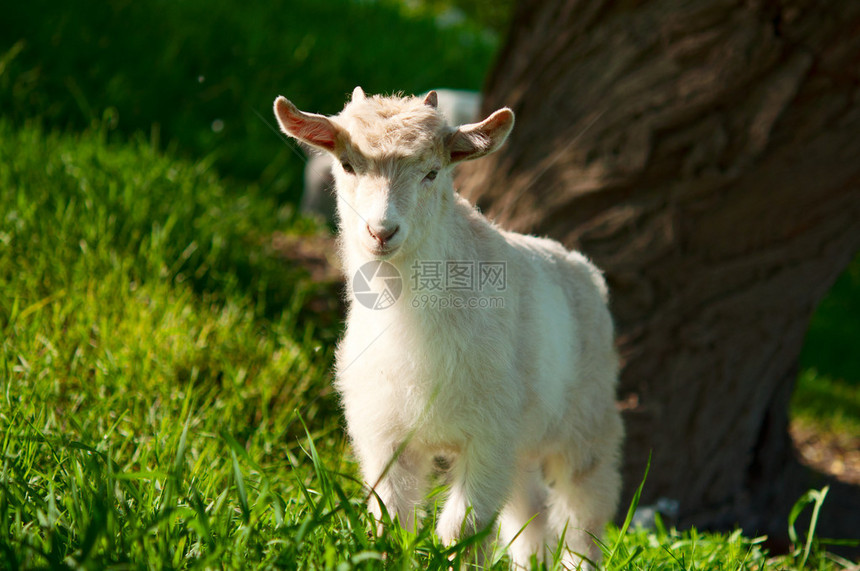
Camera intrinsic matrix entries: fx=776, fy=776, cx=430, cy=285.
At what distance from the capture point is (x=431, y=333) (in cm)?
250

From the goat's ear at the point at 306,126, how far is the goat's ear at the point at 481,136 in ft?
1.24

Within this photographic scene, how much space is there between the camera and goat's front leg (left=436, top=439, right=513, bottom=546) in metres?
2.48

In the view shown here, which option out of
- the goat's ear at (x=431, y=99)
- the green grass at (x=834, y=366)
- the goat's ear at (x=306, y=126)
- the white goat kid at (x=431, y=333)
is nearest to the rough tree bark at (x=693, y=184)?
the white goat kid at (x=431, y=333)

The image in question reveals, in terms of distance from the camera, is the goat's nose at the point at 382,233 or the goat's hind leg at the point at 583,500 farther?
the goat's hind leg at the point at 583,500

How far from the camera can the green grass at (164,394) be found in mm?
2102

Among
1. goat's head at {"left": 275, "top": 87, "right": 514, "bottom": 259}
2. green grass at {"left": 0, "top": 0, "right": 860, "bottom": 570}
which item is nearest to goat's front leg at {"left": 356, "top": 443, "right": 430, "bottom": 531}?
green grass at {"left": 0, "top": 0, "right": 860, "bottom": 570}

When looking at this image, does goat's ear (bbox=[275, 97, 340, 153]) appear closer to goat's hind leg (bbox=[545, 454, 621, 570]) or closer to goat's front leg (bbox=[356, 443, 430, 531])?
goat's front leg (bbox=[356, 443, 430, 531])

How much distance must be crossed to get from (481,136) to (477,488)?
1125 mm

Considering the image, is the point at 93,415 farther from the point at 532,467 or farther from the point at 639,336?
the point at 639,336

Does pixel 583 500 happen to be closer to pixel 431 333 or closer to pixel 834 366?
pixel 431 333

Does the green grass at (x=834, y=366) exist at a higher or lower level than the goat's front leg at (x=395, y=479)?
lower

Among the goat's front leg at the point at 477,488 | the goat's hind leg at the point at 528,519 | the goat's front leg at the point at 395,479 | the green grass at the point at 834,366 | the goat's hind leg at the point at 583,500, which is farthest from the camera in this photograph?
the green grass at the point at 834,366

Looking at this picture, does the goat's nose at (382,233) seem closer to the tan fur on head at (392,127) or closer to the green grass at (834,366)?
the tan fur on head at (392,127)

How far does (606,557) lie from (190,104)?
227 inches
